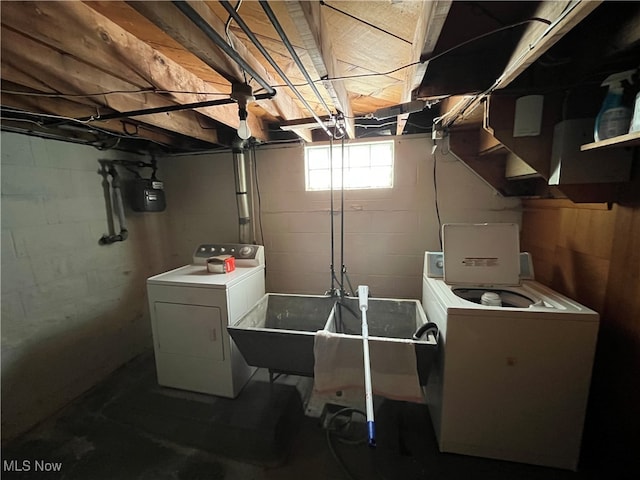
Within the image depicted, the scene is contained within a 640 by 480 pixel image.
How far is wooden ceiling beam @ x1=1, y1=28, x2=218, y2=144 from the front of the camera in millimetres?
1071

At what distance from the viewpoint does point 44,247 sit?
1.93 metres

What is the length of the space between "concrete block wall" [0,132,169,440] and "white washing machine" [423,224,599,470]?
276 centimetres

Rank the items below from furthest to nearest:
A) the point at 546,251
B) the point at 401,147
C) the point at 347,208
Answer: the point at 347,208
the point at 401,147
the point at 546,251

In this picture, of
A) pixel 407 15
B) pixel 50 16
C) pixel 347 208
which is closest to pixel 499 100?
pixel 407 15

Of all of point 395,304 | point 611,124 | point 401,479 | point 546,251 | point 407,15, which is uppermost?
point 407,15

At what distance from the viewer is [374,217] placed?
249cm

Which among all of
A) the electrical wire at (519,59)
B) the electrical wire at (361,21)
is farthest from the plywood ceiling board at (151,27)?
the electrical wire at (519,59)

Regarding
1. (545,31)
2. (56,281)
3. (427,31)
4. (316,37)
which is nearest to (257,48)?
(316,37)

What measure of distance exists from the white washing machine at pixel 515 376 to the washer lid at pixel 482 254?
17 centimetres

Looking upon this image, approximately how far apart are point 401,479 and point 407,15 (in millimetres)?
2193

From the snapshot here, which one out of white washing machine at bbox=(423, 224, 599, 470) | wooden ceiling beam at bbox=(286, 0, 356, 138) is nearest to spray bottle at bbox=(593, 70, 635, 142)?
white washing machine at bbox=(423, 224, 599, 470)

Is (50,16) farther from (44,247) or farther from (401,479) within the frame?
(401,479)

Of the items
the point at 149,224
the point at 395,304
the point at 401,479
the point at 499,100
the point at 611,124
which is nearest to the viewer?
the point at 611,124

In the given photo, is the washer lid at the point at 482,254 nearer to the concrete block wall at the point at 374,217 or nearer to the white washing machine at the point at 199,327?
the concrete block wall at the point at 374,217
